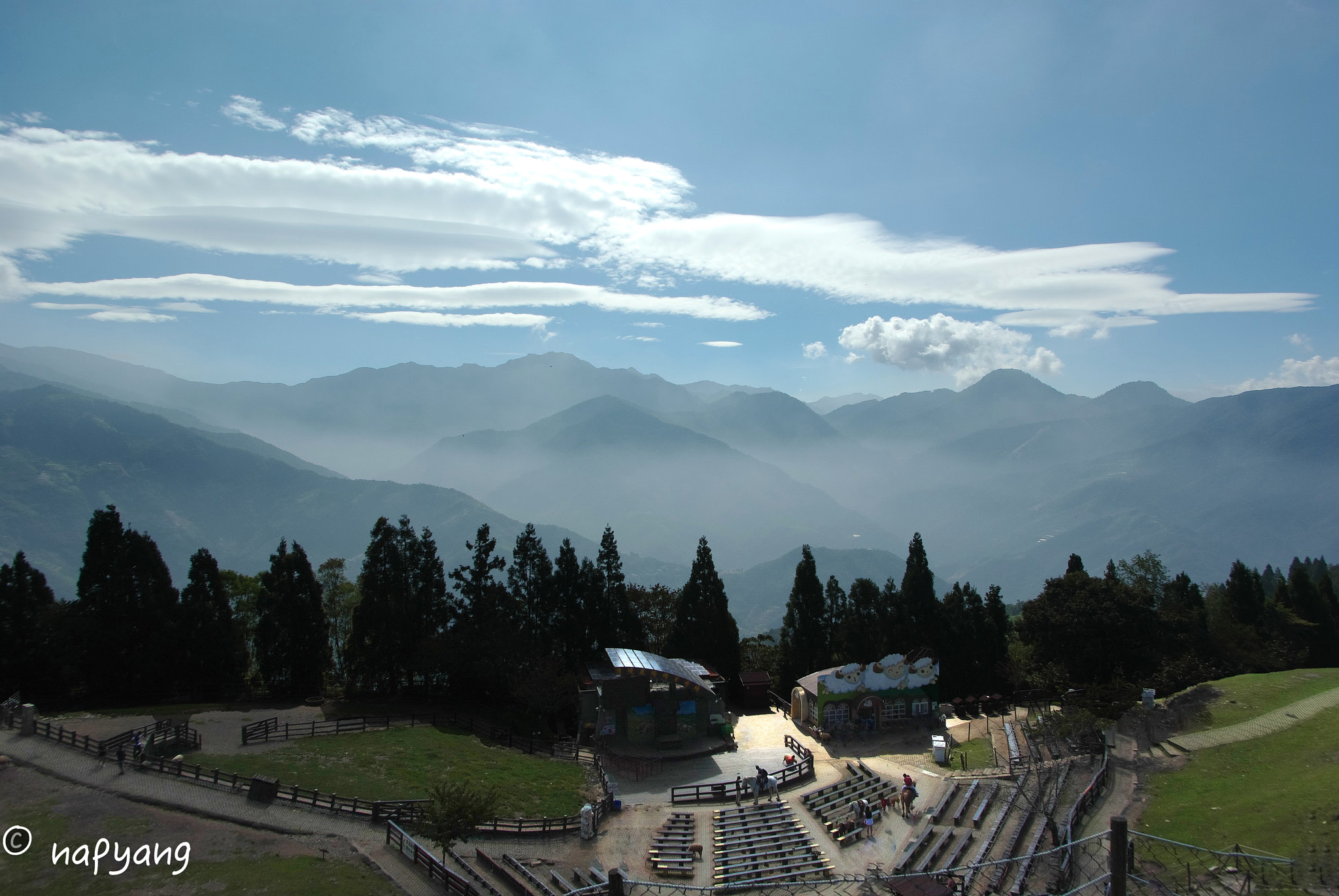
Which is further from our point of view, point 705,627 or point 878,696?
point 705,627

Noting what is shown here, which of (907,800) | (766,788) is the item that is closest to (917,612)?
(907,800)

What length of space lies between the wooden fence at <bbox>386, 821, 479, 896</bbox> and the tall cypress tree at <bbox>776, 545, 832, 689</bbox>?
3400 centimetres

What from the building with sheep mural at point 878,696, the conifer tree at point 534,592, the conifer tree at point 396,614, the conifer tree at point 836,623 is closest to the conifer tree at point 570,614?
the conifer tree at point 534,592

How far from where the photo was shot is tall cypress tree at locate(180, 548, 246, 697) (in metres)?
43.1

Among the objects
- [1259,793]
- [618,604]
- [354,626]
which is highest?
[618,604]

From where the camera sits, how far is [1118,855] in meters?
12.4

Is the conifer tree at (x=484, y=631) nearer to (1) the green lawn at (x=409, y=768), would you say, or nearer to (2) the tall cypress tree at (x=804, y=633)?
(1) the green lawn at (x=409, y=768)

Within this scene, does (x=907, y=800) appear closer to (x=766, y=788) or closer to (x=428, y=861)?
(x=766, y=788)

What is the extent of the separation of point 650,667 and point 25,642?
34237 mm

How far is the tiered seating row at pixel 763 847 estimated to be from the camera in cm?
2425

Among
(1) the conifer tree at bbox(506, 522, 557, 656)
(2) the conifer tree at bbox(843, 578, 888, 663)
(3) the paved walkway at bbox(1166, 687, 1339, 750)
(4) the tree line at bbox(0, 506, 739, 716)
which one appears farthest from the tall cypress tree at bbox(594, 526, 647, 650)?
(3) the paved walkway at bbox(1166, 687, 1339, 750)

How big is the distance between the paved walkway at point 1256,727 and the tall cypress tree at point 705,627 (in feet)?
86.2

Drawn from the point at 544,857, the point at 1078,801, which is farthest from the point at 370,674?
the point at 1078,801

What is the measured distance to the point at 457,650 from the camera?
4194 centimetres
